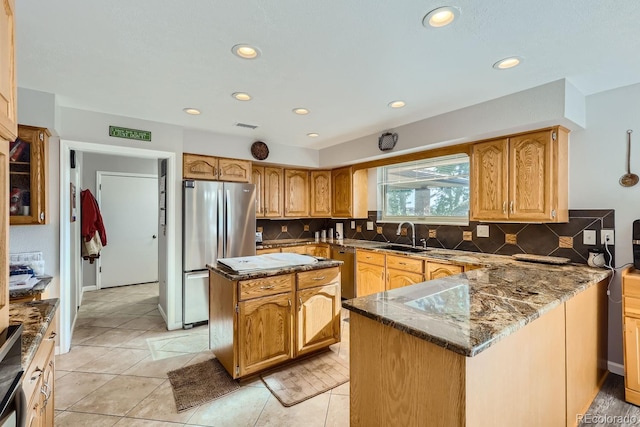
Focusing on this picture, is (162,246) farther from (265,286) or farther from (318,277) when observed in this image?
(318,277)

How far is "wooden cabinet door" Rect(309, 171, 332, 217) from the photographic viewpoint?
16.3 feet

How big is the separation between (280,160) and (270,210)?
2.53ft

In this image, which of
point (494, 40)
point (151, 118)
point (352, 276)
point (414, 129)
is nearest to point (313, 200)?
point (352, 276)

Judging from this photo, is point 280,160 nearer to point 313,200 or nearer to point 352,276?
point 313,200

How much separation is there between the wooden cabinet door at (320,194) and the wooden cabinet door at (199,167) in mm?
1690

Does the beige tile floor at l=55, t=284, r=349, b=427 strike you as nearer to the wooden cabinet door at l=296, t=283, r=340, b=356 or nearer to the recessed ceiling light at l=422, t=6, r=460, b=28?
the wooden cabinet door at l=296, t=283, r=340, b=356

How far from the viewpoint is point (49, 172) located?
2.74 m

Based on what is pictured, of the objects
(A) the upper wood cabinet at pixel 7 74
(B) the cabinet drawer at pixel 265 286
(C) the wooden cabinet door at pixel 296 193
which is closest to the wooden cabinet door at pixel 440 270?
(B) the cabinet drawer at pixel 265 286

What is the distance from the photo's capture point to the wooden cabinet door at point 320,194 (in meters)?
4.98

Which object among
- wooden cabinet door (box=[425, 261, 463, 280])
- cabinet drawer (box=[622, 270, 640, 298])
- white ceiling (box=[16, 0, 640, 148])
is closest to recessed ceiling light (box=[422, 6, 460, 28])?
white ceiling (box=[16, 0, 640, 148])

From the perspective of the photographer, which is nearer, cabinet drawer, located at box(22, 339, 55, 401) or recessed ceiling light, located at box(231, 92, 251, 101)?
cabinet drawer, located at box(22, 339, 55, 401)

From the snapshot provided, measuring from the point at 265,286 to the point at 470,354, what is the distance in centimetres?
165

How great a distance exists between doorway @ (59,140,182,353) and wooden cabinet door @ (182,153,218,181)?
16 cm

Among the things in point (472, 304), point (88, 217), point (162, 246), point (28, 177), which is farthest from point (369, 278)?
point (88, 217)
